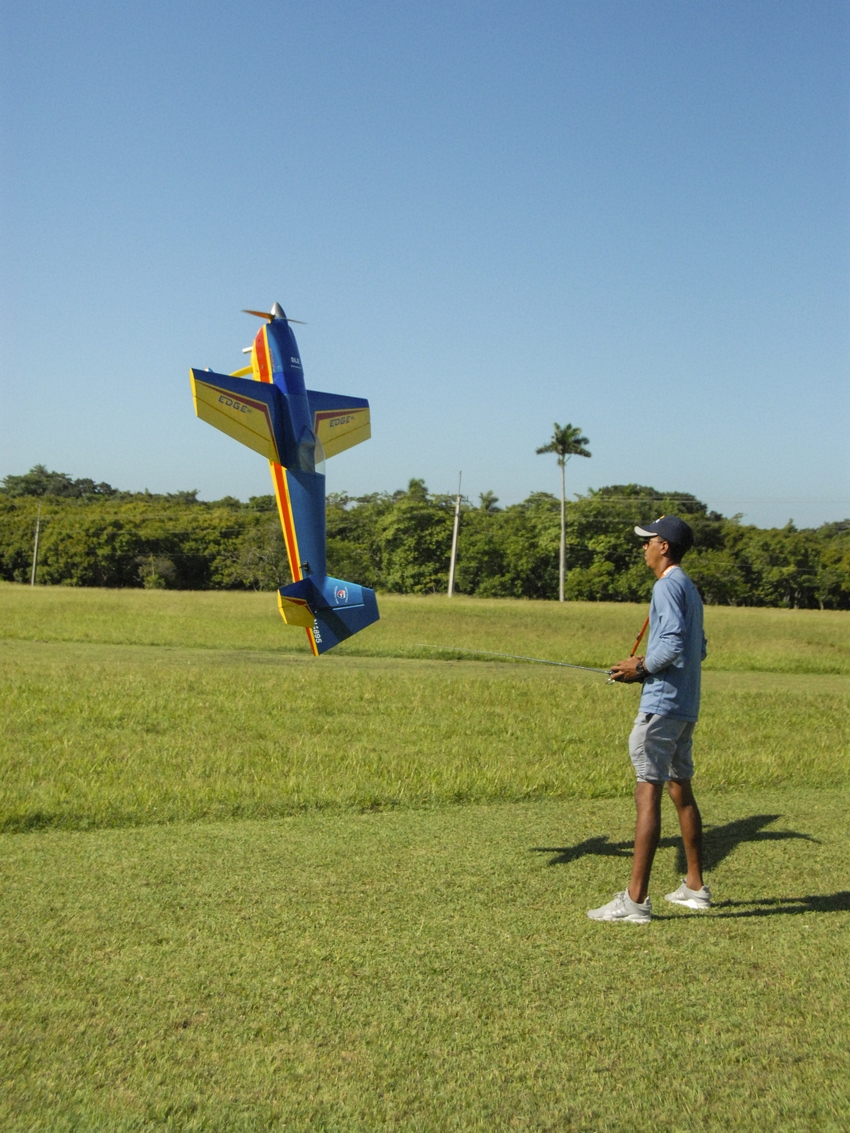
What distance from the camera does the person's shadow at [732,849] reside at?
528 cm

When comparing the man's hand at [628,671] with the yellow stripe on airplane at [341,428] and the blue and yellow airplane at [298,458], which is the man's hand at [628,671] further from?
the yellow stripe on airplane at [341,428]

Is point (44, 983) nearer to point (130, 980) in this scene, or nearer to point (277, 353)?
point (130, 980)

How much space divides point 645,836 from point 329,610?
9.49 feet

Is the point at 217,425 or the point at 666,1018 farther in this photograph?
the point at 217,425

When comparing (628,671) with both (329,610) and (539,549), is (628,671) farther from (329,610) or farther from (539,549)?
(539,549)

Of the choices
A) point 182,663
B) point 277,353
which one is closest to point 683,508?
point 182,663

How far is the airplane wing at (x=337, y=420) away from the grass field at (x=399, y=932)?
2887mm

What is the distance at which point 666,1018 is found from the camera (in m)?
3.88


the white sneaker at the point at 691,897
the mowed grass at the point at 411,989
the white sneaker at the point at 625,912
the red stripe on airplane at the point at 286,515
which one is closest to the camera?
the mowed grass at the point at 411,989

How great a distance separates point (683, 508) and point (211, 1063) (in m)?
77.9

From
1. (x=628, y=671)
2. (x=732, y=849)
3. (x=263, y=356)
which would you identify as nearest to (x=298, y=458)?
(x=263, y=356)

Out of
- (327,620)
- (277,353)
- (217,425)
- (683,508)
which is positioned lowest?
(327,620)

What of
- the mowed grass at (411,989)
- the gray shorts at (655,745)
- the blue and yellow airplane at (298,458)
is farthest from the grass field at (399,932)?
the blue and yellow airplane at (298,458)

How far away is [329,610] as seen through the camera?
7.03 meters
